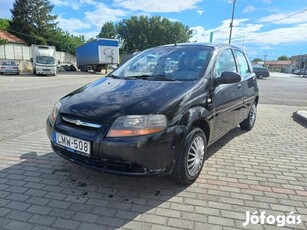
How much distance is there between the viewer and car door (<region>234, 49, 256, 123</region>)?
194 inches

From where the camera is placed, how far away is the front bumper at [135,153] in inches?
104

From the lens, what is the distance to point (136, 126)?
2.69 meters

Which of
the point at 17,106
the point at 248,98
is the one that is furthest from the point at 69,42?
the point at 248,98

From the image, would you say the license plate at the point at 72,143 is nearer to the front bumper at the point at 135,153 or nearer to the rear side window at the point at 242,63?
the front bumper at the point at 135,153

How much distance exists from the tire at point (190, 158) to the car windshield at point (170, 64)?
0.78m

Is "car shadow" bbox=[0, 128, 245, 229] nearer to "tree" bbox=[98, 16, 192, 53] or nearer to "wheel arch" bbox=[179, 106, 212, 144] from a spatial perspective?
"wheel arch" bbox=[179, 106, 212, 144]

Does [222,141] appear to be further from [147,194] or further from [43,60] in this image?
[43,60]

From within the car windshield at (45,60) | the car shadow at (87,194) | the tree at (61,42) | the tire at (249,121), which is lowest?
the car shadow at (87,194)

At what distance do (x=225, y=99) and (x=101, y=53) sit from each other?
93.9 ft

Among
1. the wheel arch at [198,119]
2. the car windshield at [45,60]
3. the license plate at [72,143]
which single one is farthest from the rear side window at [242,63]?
the car windshield at [45,60]

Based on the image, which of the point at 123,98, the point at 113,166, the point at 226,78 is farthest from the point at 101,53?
the point at 113,166

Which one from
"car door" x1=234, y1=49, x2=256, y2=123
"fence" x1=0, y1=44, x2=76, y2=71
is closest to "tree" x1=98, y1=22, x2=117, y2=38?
"fence" x1=0, y1=44, x2=76, y2=71

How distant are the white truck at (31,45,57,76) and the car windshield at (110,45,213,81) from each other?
81.5 ft

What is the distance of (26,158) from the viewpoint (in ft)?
13.4
